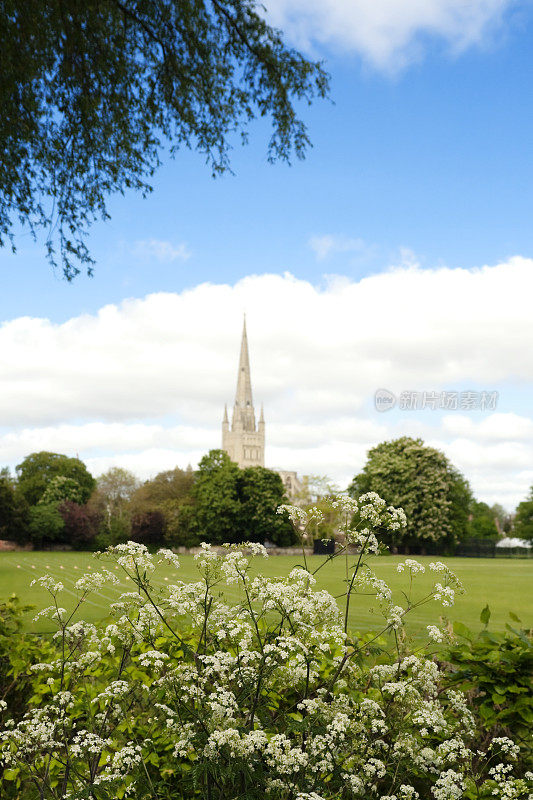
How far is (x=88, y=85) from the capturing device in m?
7.96

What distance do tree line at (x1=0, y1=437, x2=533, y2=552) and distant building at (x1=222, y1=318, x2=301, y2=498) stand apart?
76349 mm

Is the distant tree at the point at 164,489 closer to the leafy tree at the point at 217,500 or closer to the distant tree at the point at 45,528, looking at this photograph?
the leafy tree at the point at 217,500

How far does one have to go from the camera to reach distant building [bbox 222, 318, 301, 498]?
138125 millimetres

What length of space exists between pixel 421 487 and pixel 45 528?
27823 mm

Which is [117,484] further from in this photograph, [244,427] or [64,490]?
[244,427]

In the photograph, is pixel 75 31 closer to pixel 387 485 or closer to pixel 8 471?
pixel 387 485

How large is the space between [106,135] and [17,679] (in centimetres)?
688

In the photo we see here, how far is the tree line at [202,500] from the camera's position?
32.9 m

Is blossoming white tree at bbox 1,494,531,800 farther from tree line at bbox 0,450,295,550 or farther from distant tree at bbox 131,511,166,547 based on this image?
distant tree at bbox 131,511,166,547

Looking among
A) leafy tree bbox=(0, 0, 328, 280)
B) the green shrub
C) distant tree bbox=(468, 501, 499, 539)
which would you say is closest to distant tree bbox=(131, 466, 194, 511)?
leafy tree bbox=(0, 0, 328, 280)

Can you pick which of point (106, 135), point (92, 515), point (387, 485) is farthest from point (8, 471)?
point (106, 135)

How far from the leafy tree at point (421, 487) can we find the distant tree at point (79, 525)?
19.7 meters

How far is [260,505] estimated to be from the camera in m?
33.9

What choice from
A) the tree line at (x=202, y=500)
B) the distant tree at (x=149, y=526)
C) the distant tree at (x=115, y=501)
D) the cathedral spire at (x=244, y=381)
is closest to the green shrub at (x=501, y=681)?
the tree line at (x=202, y=500)
